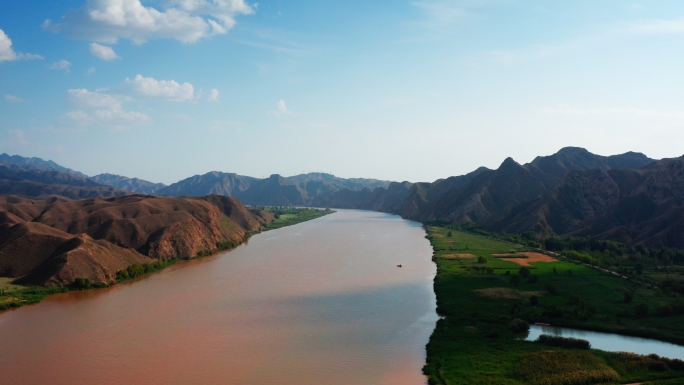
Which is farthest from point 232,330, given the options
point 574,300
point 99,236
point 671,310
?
point 99,236

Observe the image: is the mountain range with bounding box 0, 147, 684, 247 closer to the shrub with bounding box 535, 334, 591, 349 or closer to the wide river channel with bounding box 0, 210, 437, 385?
the wide river channel with bounding box 0, 210, 437, 385

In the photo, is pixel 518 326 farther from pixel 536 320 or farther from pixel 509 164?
pixel 509 164

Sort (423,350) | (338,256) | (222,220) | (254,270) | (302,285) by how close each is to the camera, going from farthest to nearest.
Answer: (222,220), (338,256), (254,270), (302,285), (423,350)

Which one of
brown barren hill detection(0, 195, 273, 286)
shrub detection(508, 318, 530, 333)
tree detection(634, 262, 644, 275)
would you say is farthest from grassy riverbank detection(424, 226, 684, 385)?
brown barren hill detection(0, 195, 273, 286)

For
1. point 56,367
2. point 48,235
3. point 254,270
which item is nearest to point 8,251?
point 48,235

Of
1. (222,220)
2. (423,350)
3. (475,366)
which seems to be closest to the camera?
(475,366)

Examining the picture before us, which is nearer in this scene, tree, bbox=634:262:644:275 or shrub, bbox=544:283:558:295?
shrub, bbox=544:283:558:295

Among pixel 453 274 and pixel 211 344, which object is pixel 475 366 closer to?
pixel 211 344
